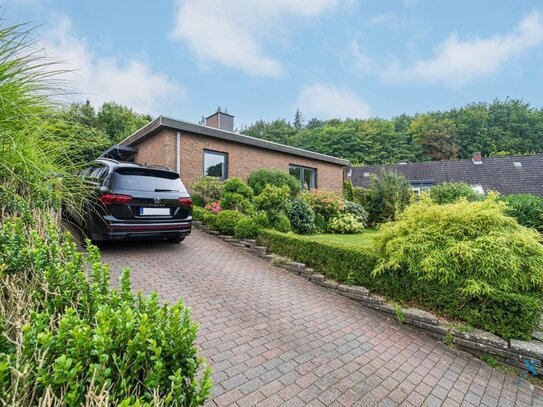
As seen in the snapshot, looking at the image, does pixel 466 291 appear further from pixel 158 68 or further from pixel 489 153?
pixel 489 153

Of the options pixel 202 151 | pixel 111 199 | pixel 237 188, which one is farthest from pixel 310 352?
pixel 202 151

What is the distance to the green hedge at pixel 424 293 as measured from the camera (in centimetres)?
324

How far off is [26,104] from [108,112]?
2628cm

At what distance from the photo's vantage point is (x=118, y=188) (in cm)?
468

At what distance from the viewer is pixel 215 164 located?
10789 mm

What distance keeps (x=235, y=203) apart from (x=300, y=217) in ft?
6.80

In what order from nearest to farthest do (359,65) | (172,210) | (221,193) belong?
(172,210) → (221,193) → (359,65)

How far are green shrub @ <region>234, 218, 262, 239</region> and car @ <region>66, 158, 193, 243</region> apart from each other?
1652mm

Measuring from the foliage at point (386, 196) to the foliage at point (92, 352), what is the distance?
40.2 feet

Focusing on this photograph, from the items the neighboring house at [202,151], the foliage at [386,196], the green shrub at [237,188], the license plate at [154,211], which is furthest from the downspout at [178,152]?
the foliage at [386,196]

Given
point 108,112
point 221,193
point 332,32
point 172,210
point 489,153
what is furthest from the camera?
point 489,153

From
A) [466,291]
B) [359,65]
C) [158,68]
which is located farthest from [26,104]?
[359,65]

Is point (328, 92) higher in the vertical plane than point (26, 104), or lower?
higher

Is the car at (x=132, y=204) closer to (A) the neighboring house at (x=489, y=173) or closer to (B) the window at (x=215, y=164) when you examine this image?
(B) the window at (x=215, y=164)
